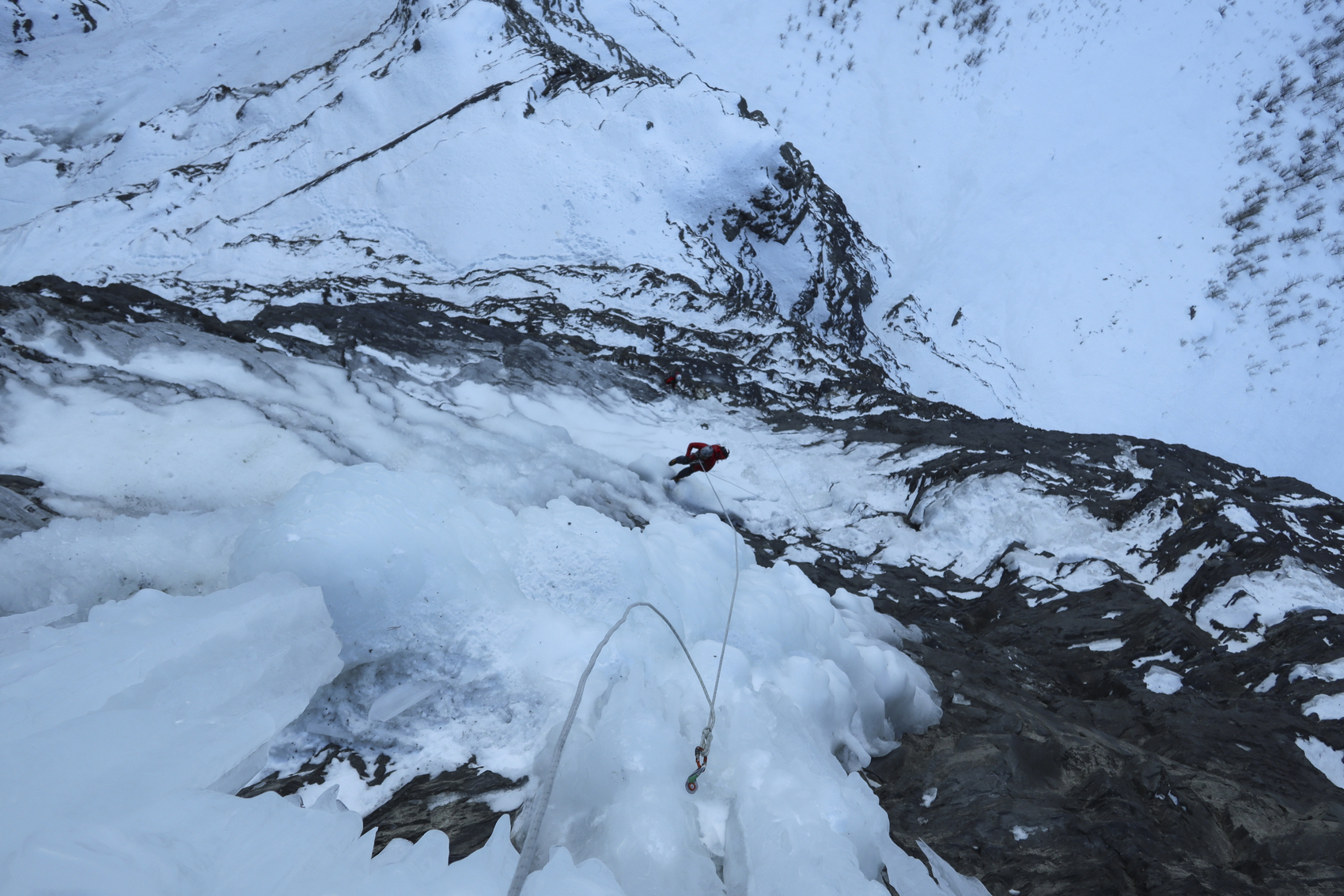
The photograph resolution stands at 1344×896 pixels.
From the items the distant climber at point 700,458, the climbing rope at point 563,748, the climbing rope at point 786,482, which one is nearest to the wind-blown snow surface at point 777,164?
the climbing rope at point 786,482

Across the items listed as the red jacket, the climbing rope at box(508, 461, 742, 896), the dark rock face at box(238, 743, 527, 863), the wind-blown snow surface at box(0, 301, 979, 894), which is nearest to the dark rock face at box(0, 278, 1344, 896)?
the dark rock face at box(238, 743, 527, 863)

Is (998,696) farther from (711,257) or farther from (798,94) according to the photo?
(798,94)

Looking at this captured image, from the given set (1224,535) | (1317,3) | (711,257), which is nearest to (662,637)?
(1224,535)

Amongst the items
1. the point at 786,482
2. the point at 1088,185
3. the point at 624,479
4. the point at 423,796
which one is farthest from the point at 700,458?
the point at 1088,185

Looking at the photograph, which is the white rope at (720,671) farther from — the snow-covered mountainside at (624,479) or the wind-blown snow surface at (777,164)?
the wind-blown snow surface at (777,164)

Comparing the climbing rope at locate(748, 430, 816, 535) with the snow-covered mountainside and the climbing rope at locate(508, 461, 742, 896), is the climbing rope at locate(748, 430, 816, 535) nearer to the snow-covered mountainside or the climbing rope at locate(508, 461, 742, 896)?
the snow-covered mountainside

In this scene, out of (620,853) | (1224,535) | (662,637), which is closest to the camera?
(620,853)

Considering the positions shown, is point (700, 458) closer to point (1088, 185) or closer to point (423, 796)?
point (423, 796)
